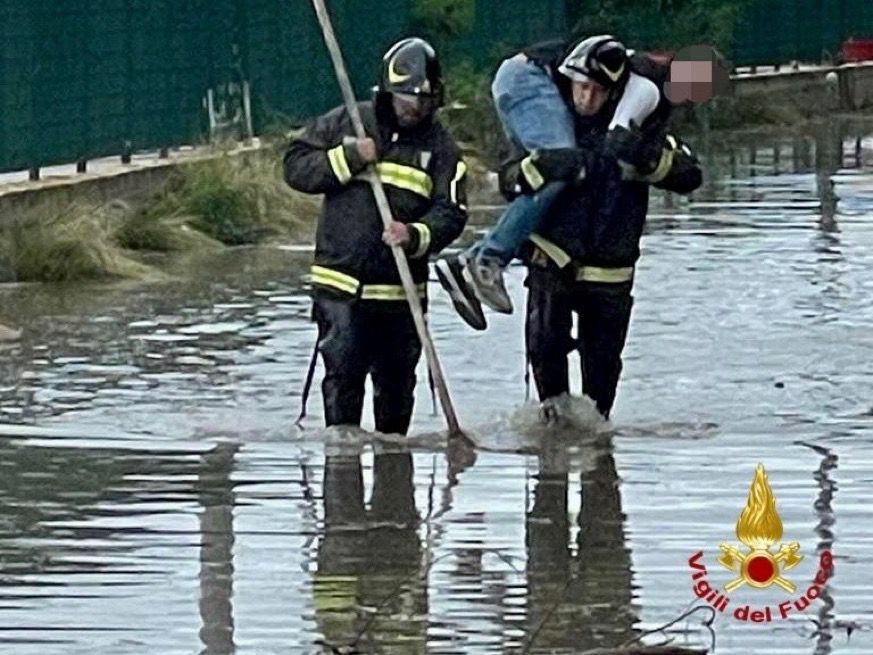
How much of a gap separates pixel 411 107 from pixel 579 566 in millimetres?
2512

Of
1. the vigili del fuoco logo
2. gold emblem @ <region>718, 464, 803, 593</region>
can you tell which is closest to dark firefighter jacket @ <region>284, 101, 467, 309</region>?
the vigili del fuoco logo

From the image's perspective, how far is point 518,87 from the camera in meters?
11.6

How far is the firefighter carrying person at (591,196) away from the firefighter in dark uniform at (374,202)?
1.71 ft

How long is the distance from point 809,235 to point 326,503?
34.8 feet

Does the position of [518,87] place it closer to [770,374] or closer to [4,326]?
[770,374]

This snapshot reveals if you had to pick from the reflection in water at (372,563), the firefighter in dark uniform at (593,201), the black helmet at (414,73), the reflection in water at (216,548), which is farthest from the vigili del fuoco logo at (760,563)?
the firefighter in dark uniform at (593,201)

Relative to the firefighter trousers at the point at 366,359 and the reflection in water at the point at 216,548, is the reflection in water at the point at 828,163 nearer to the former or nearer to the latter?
the firefighter trousers at the point at 366,359

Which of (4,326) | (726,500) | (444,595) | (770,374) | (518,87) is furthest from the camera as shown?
(4,326)

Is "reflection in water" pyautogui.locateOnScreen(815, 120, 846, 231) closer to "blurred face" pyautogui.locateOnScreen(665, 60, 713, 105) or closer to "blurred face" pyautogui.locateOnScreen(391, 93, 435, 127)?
"blurred face" pyautogui.locateOnScreen(665, 60, 713, 105)

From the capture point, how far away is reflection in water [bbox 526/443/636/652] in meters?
8.11

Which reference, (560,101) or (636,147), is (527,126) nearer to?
(560,101)

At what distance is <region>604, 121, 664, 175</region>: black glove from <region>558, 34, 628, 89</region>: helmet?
8.5 inches

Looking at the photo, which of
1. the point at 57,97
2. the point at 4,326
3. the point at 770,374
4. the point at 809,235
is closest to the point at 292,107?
the point at 57,97

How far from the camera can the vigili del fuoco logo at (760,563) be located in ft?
20.3
